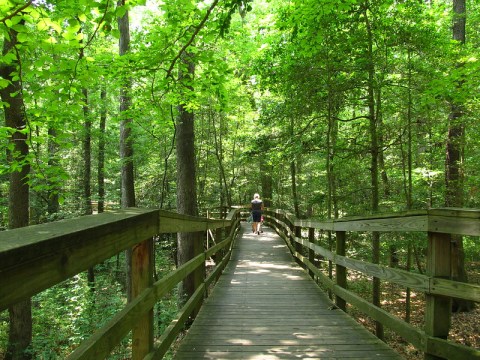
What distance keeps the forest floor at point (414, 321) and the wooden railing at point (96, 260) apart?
7014 mm

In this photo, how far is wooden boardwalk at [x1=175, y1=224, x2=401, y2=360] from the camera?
3.61m

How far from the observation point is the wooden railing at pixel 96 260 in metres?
1.28

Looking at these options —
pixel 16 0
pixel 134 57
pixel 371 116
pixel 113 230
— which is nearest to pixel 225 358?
pixel 113 230

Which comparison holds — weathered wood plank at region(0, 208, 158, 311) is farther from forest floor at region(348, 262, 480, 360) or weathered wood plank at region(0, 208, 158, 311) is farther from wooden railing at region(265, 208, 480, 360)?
forest floor at region(348, 262, 480, 360)

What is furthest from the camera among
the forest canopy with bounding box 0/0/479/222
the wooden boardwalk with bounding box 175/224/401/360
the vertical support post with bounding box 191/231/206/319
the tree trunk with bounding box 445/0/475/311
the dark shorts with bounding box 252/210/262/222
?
the dark shorts with bounding box 252/210/262/222

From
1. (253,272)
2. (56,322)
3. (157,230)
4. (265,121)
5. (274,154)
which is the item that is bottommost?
(56,322)

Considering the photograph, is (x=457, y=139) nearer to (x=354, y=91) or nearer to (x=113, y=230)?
(x=354, y=91)

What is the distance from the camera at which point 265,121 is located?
36.9 feet

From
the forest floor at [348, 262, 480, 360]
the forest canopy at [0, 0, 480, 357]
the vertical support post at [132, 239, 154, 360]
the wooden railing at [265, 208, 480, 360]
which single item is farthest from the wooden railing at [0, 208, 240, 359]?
the forest floor at [348, 262, 480, 360]

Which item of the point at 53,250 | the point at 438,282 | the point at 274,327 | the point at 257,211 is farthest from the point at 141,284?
the point at 257,211

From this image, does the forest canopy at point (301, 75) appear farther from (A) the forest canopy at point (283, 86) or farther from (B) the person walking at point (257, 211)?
(B) the person walking at point (257, 211)

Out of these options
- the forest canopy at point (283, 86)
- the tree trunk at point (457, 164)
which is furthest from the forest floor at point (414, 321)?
the forest canopy at point (283, 86)

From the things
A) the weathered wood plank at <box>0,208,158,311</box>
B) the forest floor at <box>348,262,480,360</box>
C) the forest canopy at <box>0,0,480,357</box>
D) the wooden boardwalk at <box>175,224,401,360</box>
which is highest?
the forest canopy at <box>0,0,480,357</box>

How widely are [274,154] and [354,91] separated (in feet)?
10.8
